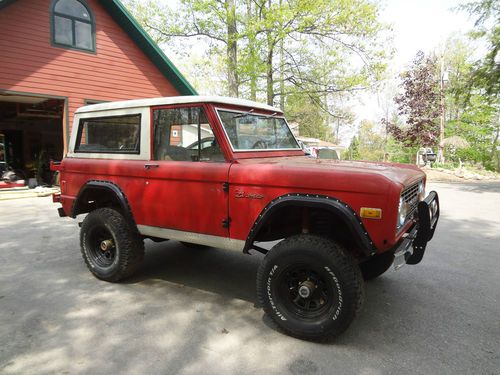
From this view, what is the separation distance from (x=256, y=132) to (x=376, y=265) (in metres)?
1.91

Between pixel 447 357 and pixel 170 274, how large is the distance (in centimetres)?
297

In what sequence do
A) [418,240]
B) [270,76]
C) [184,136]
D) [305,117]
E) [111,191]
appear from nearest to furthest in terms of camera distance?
[418,240]
[184,136]
[111,191]
[270,76]
[305,117]

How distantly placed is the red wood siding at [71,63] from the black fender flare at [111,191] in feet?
26.4

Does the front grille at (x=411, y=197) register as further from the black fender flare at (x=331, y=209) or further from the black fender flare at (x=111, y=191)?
the black fender flare at (x=111, y=191)

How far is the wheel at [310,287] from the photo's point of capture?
8.83ft

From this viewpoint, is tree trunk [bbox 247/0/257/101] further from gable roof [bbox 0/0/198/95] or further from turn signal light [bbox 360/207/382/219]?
turn signal light [bbox 360/207/382/219]

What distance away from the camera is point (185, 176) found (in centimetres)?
337

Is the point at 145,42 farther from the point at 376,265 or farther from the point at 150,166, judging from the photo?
the point at 376,265

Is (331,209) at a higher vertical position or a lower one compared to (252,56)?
lower

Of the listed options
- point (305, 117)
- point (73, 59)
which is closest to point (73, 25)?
point (73, 59)

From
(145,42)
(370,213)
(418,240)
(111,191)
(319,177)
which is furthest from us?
(145,42)

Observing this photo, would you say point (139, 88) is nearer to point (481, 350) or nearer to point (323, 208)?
point (323, 208)

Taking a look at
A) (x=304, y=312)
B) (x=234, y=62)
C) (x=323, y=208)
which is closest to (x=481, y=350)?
(x=304, y=312)

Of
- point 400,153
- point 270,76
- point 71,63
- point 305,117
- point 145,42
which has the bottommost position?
point 400,153
